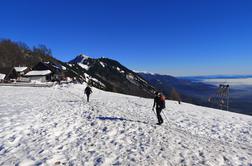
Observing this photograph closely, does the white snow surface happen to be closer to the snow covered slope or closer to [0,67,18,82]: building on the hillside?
[0,67,18,82]: building on the hillside

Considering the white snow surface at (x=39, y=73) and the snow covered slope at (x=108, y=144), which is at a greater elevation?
the white snow surface at (x=39, y=73)

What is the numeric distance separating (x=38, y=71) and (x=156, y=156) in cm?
9315

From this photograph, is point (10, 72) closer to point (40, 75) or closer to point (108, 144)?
point (40, 75)

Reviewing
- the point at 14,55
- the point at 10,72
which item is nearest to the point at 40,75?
the point at 10,72

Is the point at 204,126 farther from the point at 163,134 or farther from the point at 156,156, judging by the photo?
the point at 156,156

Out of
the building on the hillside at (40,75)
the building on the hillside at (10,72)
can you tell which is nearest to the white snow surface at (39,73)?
the building on the hillside at (40,75)

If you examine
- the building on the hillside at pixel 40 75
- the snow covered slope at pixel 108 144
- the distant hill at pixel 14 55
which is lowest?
the snow covered slope at pixel 108 144

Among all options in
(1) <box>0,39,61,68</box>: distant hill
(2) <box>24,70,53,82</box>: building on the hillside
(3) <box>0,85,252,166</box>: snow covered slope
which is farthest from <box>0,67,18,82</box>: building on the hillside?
(3) <box>0,85,252,166</box>: snow covered slope

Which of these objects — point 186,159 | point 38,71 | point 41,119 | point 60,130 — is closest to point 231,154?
point 186,159

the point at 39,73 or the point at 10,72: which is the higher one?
the point at 10,72

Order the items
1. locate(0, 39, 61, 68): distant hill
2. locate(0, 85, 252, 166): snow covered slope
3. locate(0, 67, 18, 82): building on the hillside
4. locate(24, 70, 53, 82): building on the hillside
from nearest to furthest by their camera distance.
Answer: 1. locate(0, 85, 252, 166): snow covered slope
2. locate(24, 70, 53, 82): building on the hillside
3. locate(0, 67, 18, 82): building on the hillside
4. locate(0, 39, 61, 68): distant hill

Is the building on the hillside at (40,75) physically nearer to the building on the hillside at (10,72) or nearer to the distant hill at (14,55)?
the building on the hillside at (10,72)

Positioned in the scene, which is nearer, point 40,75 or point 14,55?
point 40,75

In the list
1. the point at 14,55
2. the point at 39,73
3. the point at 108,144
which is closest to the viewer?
the point at 108,144
